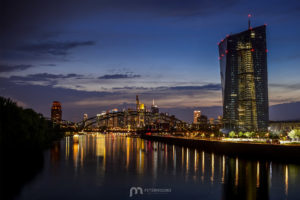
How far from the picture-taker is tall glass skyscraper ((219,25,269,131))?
127438mm

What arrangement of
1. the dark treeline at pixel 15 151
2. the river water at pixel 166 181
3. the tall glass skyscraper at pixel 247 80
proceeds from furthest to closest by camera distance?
1. the tall glass skyscraper at pixel 247 80
2. the dark treeline at pixel 15 151
3. the river water at pixel 166 181

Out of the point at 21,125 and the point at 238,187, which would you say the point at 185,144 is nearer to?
the point at 21,125

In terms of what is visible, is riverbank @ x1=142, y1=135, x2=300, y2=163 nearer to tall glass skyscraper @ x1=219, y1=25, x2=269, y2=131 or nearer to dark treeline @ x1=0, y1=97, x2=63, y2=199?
dark treeline @ x1=0, y1=97, x2=63, y2=199

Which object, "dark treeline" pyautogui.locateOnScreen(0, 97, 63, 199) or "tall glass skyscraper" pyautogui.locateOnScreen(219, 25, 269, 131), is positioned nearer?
"dark treeline" pyautogui.locateOnScreen(0, 97, 63, 199)

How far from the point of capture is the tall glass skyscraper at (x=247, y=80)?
418 feet

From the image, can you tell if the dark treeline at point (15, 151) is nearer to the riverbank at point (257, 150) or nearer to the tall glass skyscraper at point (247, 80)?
the riverbank at point (257, 150)

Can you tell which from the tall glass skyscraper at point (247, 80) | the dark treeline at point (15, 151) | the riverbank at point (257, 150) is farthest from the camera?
the tall glass skyscraper at point (247, 80)

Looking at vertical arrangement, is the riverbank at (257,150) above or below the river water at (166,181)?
above

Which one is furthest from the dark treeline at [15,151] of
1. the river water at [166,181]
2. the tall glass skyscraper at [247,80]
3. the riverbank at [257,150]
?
the tall glass skyscraper at [247,80]

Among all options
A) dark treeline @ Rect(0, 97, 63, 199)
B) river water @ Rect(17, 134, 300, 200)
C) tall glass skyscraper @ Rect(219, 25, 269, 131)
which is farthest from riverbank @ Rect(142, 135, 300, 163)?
tall glass skyscraper @ Rect(219, 25, 269, 131)

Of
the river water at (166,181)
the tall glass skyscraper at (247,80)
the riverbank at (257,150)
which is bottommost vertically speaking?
the river water at (166,181)

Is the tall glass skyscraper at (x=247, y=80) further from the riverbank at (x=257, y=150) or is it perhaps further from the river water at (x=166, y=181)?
the river water at (x=166, y=181)

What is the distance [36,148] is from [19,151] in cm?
762

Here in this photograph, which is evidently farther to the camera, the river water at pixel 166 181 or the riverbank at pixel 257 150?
the riverbank at pixel 257 150
